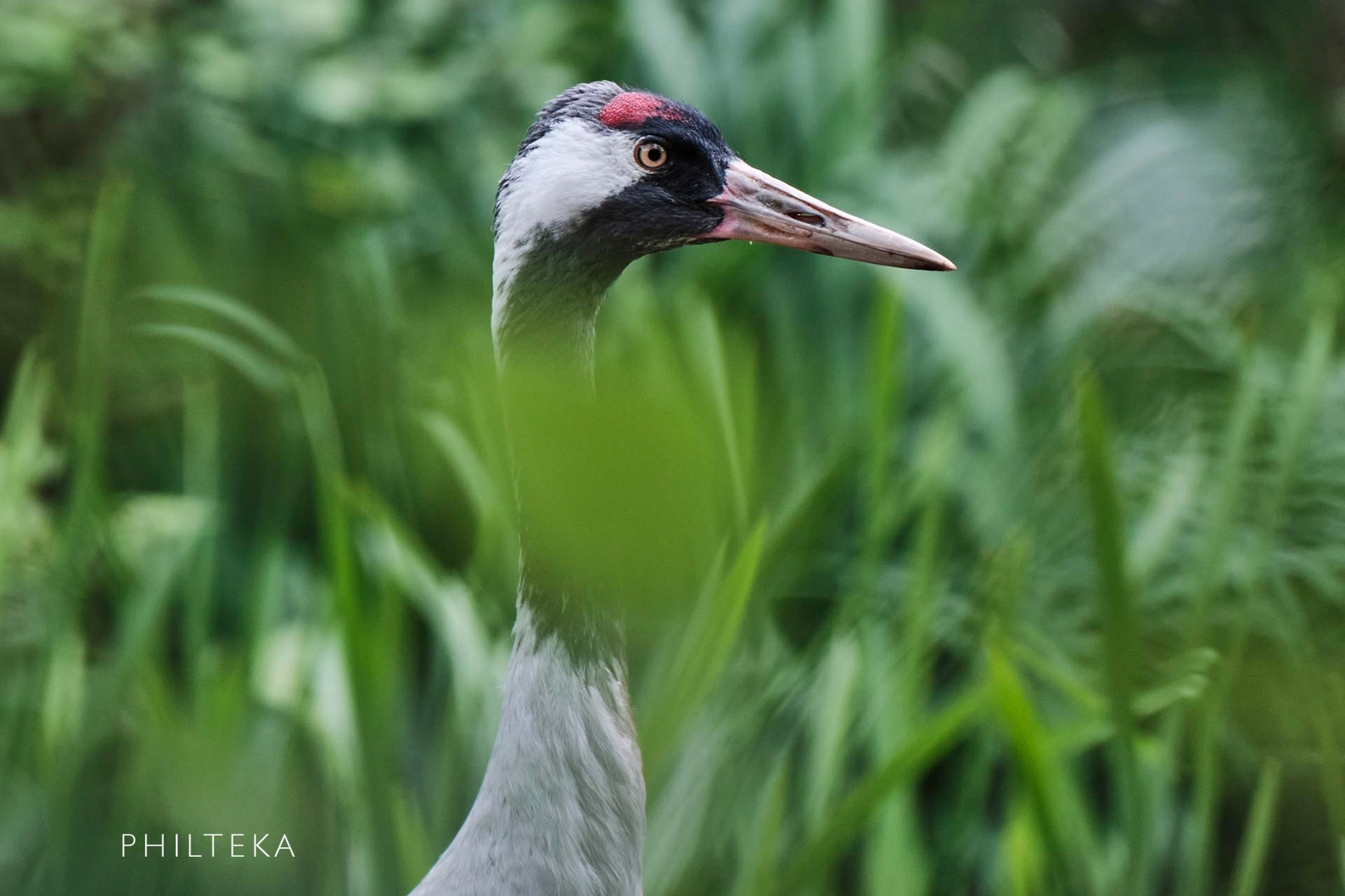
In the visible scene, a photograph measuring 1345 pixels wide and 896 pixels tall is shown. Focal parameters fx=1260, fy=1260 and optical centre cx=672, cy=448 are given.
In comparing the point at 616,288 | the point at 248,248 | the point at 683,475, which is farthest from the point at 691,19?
the point at 683,475

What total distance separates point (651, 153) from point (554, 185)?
0.36 ft

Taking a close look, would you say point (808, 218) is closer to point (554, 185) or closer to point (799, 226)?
point (799, 226)

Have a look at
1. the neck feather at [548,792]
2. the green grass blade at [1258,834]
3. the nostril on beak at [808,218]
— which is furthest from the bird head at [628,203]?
the green grass blade at [1258,834]

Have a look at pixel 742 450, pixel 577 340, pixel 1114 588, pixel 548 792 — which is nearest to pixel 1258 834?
pixel 1114 588

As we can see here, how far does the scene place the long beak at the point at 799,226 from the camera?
1123mm

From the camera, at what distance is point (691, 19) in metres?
2.60

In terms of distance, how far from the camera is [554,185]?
110 centimetres

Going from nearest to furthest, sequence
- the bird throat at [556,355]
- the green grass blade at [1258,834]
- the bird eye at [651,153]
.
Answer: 1. the bird throat at [556,355]
2. the bird eye at [651,153]
3. the green grass blade at [1258,834]

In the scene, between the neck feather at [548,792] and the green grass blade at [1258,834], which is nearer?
the neck feather at [548,792]

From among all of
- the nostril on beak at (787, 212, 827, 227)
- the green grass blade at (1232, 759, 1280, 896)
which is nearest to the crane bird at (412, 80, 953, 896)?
the nostril on beak at (787, 212, 827, 227)

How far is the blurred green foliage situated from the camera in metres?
1.49

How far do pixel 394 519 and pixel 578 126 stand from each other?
0.85 meters

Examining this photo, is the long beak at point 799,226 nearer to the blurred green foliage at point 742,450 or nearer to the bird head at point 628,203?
the bird head at point 628,203

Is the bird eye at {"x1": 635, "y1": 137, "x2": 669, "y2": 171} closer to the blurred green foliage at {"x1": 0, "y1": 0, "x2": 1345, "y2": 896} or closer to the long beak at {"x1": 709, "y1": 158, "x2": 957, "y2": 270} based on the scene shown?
the long beak at {"x1": 709, "y1": 158, "x2": 957, "y2": 270}
